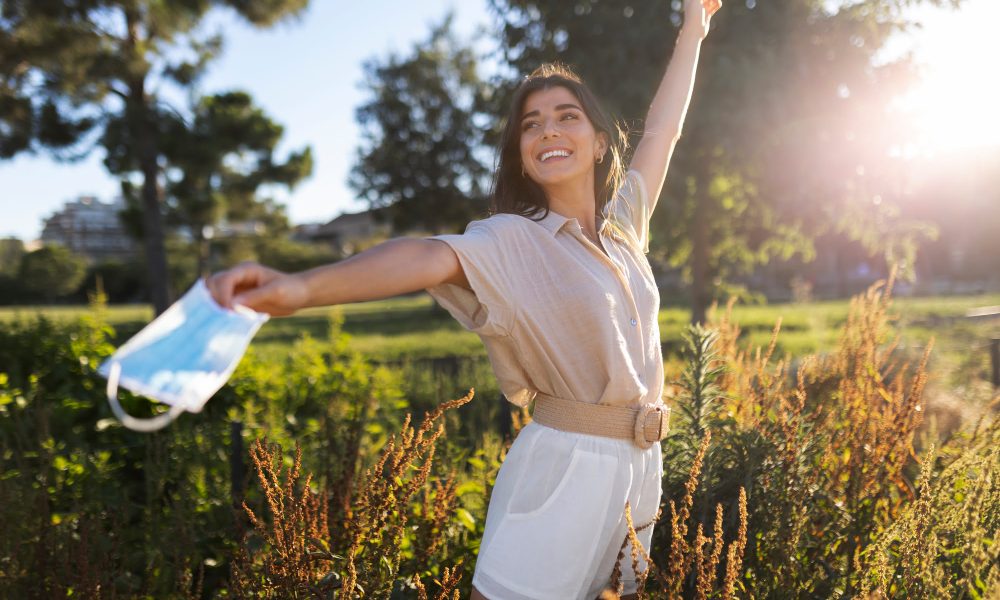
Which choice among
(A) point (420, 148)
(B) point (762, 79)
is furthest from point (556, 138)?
(A) point (420, 148)

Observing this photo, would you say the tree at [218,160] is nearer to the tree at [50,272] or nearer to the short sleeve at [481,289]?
the short sleeve at [481,289]

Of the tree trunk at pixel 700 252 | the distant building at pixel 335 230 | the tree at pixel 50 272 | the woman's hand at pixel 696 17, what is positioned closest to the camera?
the woman's hand at pixel 696 17

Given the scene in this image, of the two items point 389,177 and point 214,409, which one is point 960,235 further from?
point 214,409

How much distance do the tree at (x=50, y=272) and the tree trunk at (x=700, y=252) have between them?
33.7m

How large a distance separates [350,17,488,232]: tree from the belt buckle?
24.4 metres

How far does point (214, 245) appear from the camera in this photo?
3009 centimetres

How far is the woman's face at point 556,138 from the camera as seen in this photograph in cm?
201

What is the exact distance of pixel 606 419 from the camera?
71.5 inches

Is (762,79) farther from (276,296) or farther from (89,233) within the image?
(89,233)

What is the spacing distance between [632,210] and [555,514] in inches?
37.6

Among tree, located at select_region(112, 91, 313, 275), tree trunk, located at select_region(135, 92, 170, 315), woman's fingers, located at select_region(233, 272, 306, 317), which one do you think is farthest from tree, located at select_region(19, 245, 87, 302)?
woman's fingers, located at select_region(233, 272, 306, 317)

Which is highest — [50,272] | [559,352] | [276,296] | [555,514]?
[50,272]

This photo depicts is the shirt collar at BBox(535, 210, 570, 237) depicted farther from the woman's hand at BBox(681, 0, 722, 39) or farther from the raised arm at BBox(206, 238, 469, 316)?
the woman's hand at BBox(681, 0, 722, 39)

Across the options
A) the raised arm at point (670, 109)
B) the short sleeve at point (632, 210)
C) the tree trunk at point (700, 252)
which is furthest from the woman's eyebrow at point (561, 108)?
the tree trunk at point (700, 252)
